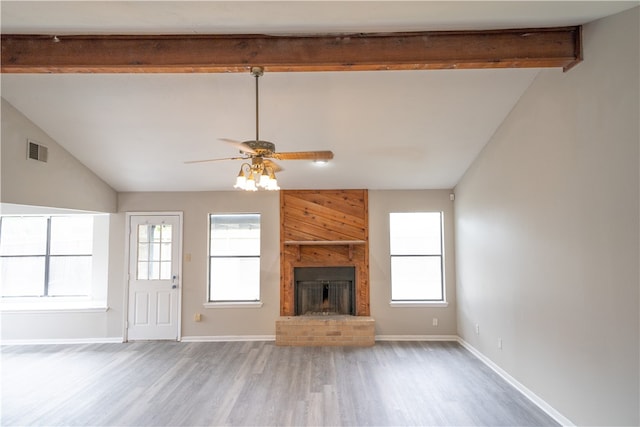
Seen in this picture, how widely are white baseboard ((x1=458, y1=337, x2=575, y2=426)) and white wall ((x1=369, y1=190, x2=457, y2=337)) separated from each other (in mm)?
704

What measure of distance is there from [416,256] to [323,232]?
1.60 metres

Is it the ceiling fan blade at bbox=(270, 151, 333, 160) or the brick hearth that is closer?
the ceiling fan blade at bbox=(270, 151, 333, 160)

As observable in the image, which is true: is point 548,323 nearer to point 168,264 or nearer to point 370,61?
point 370,61

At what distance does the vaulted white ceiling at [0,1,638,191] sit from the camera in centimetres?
233

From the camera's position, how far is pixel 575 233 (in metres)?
2.83

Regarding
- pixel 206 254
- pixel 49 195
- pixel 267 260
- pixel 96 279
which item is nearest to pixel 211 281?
pixel 206 254

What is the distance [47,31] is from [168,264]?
3899 mm

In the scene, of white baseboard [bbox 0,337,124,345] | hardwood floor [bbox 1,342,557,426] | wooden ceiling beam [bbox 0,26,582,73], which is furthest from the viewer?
white baseboard [bbox 0,337,124,345]

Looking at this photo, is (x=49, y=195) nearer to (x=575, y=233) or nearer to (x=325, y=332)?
(x=325, y=332)

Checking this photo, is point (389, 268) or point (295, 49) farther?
point (389, 268)

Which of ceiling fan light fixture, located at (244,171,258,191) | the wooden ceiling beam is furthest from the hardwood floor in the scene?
the wooden ceiling beam

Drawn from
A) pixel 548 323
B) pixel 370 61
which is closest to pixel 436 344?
pixel 548 323

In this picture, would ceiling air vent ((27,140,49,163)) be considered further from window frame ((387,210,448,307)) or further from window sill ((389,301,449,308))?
window sill ((389,301,449,308))

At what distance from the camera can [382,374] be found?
4.18 meters
